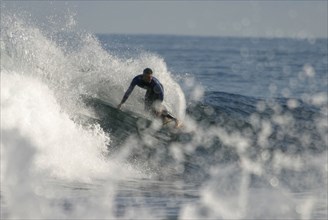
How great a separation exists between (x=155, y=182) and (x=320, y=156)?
18.9ft

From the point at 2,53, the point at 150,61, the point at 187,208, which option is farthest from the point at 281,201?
the point at 150,61

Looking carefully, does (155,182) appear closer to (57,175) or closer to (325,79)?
(57,175)

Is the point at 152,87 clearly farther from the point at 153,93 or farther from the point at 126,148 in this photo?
the point at 126,148

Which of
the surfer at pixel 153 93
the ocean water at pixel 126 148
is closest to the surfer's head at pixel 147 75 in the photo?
the surfer at pixel 153 93

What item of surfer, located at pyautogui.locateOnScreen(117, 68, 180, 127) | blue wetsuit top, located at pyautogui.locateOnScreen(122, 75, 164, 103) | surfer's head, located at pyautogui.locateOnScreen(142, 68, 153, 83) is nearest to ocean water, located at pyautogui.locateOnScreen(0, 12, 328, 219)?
surfer, located at pyautogui.locateOnScreen(117, 68, 180, 127)

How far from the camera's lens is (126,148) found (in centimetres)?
1505

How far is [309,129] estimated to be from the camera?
21.1 meters

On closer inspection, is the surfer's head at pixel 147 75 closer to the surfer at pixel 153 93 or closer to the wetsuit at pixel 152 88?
the surfer at pixel 153 93

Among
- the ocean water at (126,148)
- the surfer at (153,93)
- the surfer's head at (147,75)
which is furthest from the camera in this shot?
the surfer at (153,93)

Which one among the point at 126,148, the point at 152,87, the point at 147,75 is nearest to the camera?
the point at 126,148

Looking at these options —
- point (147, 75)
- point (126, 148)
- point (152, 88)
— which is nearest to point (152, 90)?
point (152, 88)

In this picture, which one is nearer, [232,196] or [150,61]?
[232,196]

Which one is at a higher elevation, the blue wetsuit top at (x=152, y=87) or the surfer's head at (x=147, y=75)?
the surfer's head at (x=147, y=75)

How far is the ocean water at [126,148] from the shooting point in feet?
32.6
